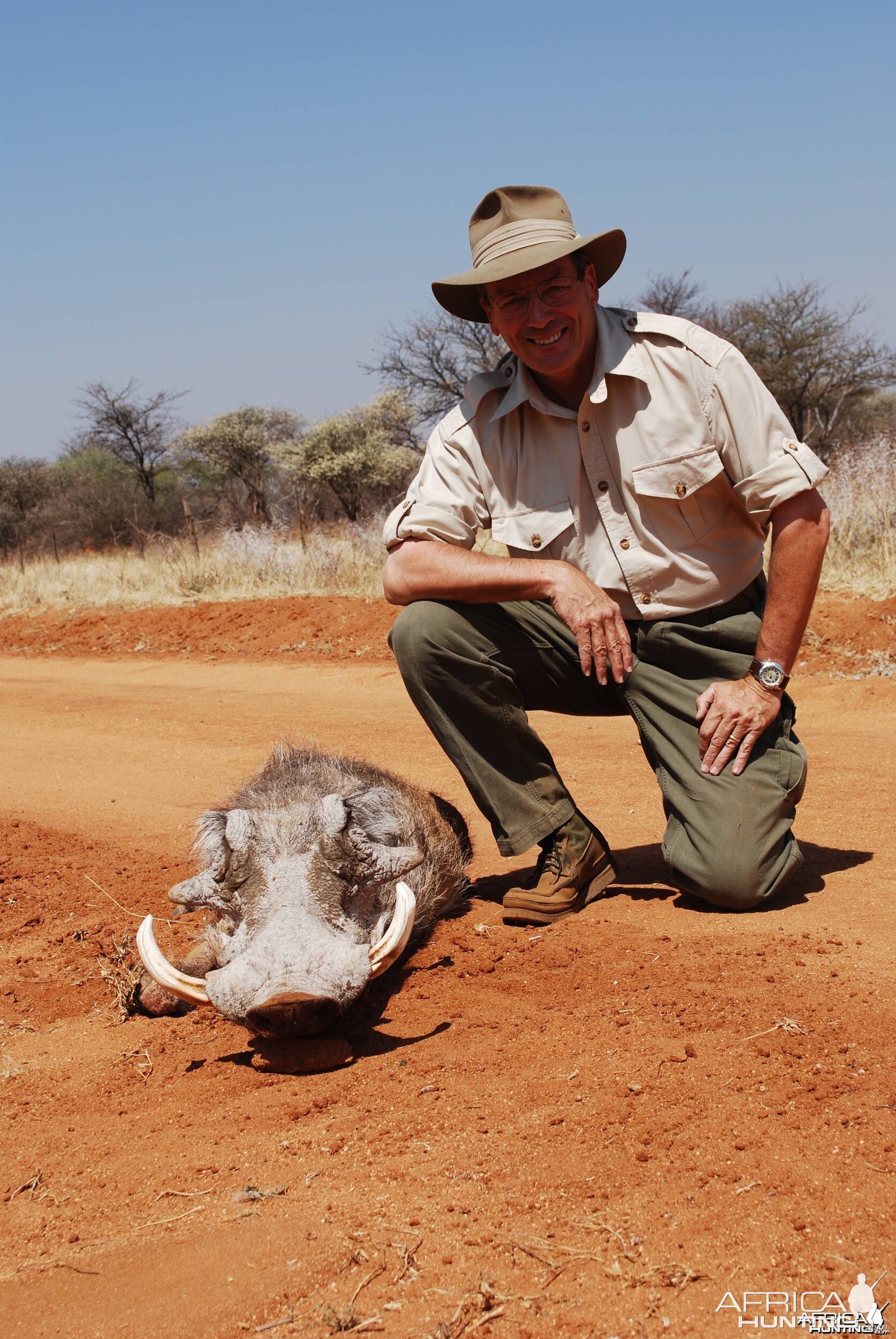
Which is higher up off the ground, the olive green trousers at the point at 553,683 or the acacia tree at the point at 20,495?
the acacia tree at the point at 20,495

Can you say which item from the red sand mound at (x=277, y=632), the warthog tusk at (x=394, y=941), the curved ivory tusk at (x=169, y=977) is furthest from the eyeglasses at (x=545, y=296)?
the red sand mound at (x=277, y=632)

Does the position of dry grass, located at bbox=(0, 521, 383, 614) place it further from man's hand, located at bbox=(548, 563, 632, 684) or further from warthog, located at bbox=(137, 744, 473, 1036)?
man's hand, located at bbox=(548, 563, 632, 684)

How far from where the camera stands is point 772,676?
332cm

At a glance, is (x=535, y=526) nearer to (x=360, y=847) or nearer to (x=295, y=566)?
(x=360, y=847)

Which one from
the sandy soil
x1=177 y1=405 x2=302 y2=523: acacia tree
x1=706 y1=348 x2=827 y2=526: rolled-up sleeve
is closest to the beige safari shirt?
x1=706 y1=348 x2=827 y2=526: rolled-up sleeve

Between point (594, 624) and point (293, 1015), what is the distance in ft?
4.77

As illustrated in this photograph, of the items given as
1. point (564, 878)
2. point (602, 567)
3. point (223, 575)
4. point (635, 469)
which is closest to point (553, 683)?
point (602, 567)

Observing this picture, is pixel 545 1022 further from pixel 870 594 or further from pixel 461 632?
pixel 870 594

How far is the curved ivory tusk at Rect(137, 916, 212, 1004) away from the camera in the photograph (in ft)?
8.80

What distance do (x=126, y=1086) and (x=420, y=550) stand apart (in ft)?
5.93

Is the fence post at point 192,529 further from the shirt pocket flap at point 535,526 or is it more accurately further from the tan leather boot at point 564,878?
the tan leather boot at point 564,878

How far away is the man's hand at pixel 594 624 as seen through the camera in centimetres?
330

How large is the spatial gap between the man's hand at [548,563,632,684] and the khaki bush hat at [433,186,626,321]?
0.96 m

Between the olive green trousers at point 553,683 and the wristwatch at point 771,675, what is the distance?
18cm
